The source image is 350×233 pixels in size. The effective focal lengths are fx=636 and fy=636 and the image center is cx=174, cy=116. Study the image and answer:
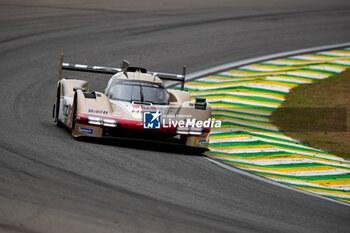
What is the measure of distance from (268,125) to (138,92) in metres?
3.36

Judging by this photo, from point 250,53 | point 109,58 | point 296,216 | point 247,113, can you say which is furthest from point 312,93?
point 296,216

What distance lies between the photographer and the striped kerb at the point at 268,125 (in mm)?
10188

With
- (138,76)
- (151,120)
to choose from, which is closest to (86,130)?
(151,120)

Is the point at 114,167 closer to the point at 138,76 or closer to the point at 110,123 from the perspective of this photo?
the point at 110,123

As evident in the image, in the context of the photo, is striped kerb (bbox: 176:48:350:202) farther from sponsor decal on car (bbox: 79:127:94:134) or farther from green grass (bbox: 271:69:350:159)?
sponsor decal on car (bbox: 79:127:94:134)

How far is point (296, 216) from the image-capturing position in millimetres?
7602

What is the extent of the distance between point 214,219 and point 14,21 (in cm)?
1689

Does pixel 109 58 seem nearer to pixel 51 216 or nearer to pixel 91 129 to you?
pixel 91 129

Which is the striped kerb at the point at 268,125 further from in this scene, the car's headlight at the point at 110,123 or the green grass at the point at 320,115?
the car's headlight at the point at 110,123

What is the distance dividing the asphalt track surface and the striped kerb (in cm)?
97

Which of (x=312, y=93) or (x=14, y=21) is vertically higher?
(x=14, y=21)

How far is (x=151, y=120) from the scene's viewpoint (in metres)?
10.4

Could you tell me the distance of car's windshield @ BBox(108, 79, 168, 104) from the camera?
37.3 feet

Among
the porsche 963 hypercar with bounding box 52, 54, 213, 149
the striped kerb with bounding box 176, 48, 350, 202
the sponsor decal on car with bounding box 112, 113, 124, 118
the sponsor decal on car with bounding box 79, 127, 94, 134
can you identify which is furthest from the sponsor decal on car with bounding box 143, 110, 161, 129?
the striped kerb with bounding box 176, 48, 350, 202
